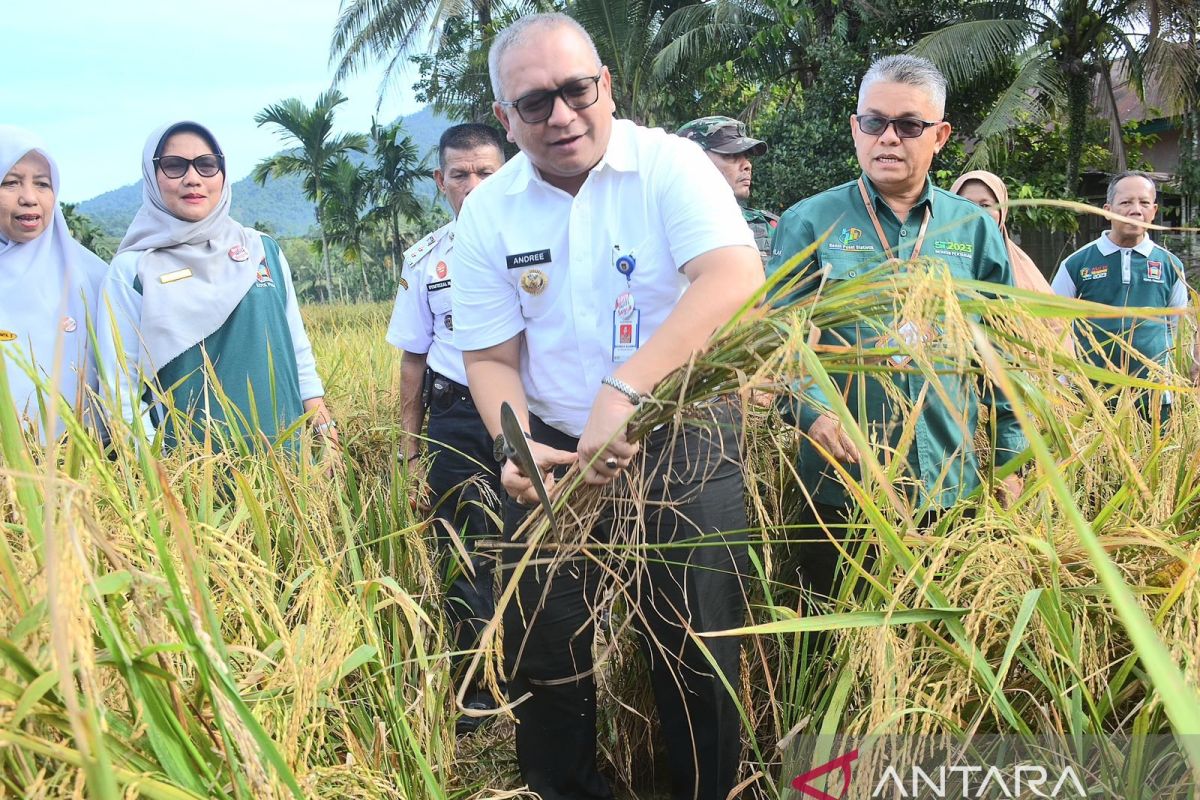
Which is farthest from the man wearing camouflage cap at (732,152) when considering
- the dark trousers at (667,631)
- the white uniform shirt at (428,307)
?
the dark trousers at (667,631)

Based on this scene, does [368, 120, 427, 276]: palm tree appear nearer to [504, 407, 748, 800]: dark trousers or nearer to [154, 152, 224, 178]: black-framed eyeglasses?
[154, 152, 224, 178]: black-framed eyeglasses

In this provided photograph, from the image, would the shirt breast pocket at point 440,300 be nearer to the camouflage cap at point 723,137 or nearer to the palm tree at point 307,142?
the camouflage cap at point 723,137

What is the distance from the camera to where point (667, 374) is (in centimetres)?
161

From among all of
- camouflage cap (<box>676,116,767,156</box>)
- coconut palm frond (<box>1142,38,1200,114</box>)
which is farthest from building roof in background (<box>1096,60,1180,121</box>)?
camouflage cap (<box>676,116,767,156</box>)

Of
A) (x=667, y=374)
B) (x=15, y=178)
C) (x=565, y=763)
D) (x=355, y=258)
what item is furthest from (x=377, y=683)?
(x=355, y=258)

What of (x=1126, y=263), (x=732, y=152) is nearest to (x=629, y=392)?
(x=732, y=152)

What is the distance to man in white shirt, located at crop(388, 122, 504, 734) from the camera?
2795 millimetres

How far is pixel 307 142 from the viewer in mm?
31469

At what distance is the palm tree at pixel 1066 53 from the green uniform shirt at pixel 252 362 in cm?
1158

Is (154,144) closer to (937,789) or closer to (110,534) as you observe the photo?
(110,534)

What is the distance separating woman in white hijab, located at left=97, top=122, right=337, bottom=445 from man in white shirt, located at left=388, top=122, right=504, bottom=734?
1.35 feet

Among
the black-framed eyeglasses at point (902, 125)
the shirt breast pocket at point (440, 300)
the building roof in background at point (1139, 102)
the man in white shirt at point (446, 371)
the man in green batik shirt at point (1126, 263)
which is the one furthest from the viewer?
the building roof in background at point (1139, 102)

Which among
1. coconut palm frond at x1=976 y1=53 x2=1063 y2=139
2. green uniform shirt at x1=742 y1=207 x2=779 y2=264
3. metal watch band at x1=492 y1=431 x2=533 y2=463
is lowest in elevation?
metal watch band at x1=492 y1=431 x2=533 y2=463

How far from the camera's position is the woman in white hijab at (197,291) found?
2613 mm
